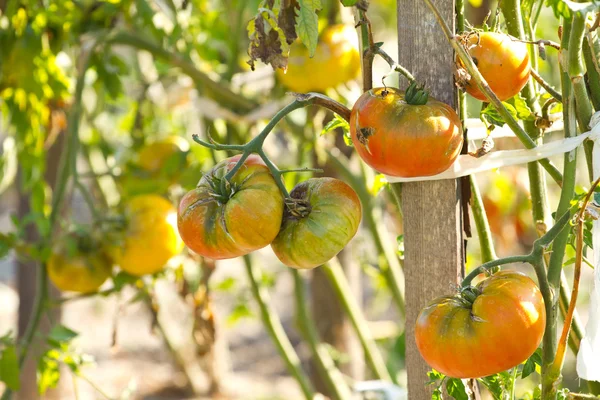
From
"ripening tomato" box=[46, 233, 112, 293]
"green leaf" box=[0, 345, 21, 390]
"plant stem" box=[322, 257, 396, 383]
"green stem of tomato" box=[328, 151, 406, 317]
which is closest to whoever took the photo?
"green leaf" box=[0, 345, 21, 390]

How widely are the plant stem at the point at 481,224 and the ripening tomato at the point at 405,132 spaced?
19cm

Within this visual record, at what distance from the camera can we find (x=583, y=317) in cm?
352

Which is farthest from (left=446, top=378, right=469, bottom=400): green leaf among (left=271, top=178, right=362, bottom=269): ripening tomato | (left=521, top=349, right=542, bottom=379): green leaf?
(left=271, top=178, right=362, bottom=269): ripening tomato

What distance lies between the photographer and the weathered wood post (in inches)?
32.7

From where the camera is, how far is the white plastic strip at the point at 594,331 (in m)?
0.76

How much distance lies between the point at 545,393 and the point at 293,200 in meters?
0.35

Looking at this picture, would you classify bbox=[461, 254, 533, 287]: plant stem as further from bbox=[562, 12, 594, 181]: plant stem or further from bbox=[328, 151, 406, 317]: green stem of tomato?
bbox=[328, 151, 406, 317]: green stem of tomato

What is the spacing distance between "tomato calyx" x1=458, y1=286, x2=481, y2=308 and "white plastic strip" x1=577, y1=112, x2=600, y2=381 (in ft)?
0.45

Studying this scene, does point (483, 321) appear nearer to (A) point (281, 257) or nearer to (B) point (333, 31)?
(A) point (281, 257)

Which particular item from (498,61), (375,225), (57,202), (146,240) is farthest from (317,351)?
(498,61)

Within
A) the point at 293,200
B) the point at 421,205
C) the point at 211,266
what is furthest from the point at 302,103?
the point at 211,266

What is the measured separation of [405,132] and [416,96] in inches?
1.9

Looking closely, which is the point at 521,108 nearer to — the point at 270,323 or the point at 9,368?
the point at 9,368

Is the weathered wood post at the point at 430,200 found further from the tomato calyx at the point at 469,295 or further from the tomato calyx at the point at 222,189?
the tomato calyx at the point at 222,189
